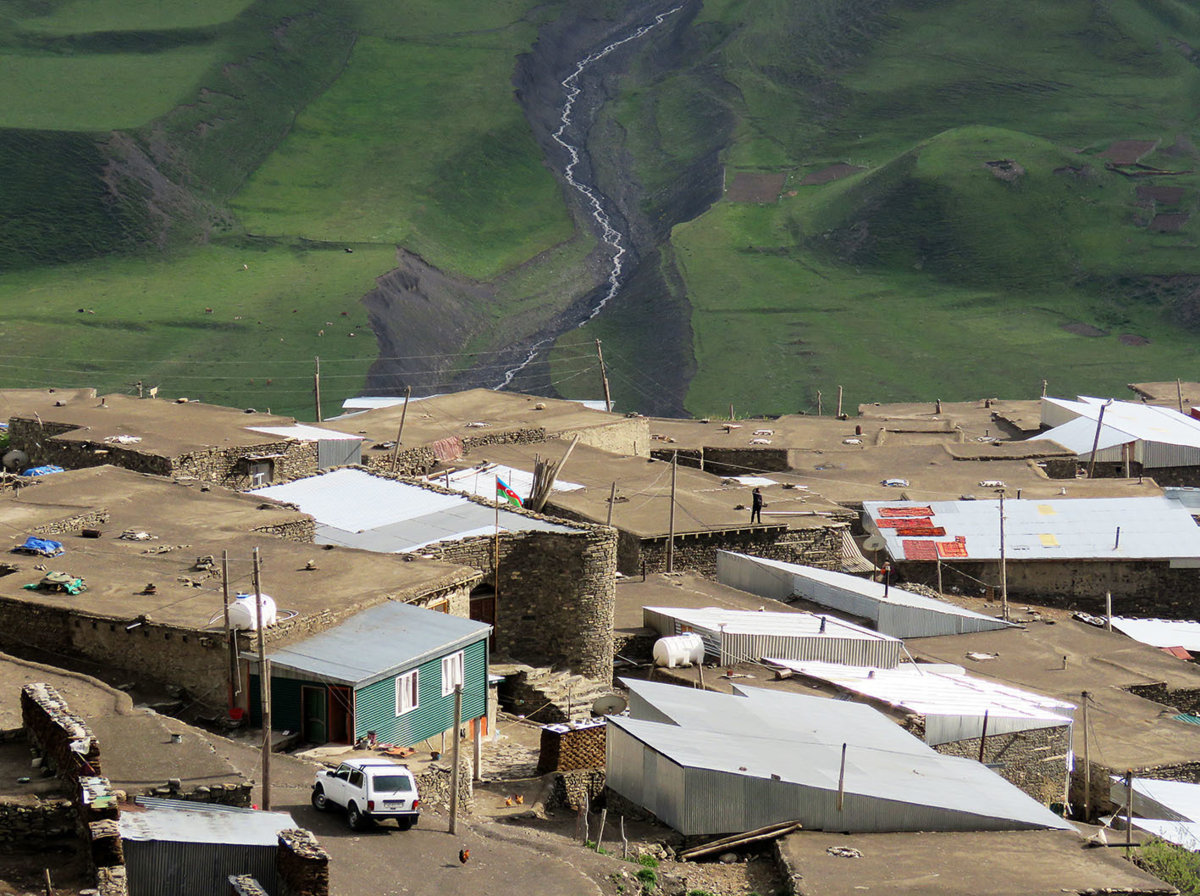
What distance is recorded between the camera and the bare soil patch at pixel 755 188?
147250mm

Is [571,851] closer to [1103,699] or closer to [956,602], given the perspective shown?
[1103,699]

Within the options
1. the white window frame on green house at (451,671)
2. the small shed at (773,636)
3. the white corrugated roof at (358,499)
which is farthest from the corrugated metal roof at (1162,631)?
the white window frame on green house at (451,671)

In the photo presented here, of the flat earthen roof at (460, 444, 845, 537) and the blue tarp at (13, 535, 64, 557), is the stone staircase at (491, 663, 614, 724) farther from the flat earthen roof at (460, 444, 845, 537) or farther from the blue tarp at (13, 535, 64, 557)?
the flat earthen roof at (460, 444, 845, 537)

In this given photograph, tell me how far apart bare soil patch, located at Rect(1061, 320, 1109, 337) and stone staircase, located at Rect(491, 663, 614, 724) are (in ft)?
313

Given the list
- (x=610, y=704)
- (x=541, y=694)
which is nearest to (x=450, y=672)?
(x=610, y=704)

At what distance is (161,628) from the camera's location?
2764 centimetres

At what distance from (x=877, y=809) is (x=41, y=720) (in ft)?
40.9

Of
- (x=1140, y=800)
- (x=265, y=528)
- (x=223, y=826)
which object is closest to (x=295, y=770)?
(x=223, y=826)

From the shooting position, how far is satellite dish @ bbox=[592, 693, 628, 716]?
32.2m

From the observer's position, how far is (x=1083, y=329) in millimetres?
123312

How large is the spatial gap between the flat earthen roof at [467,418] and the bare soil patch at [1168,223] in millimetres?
86266

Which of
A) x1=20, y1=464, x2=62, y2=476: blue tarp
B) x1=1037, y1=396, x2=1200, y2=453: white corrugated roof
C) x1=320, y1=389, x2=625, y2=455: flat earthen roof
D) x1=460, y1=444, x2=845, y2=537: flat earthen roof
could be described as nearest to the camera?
x1=20, y1=464, x2=62, y2=476: blue tarp

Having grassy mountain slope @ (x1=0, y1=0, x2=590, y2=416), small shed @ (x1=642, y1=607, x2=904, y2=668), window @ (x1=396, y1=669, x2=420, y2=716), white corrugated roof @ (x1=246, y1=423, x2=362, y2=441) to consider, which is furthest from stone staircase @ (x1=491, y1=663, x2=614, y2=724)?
grassy mountain slope @ (x1=0, y1=0, x2=590, y2=416)

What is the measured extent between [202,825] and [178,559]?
1360 centimetres
